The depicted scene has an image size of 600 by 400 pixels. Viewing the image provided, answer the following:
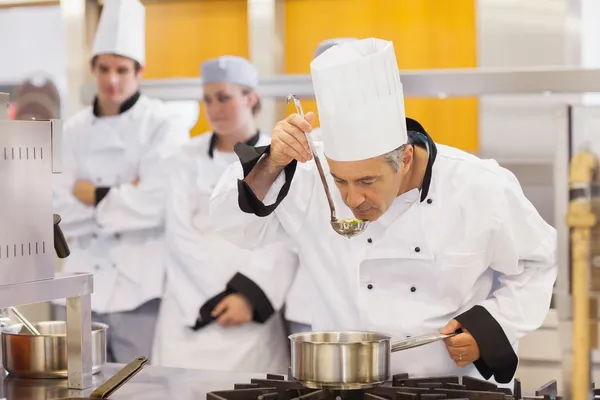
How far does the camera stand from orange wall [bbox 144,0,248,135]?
432 centimetres

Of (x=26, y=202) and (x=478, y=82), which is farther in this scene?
(x=478, y=82)

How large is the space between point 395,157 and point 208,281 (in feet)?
5.03

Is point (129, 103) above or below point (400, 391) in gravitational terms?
above

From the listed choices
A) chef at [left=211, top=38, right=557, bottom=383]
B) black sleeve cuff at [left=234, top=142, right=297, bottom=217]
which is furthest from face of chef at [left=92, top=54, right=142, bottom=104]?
black sleeve cuff at [left=234, top=142, right=297, bottom=217]

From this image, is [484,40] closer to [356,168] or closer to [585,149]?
[356,168]

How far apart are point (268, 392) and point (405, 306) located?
605mm

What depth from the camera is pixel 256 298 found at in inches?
128

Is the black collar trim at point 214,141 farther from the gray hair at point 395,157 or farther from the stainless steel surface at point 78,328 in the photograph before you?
the stainless steel surface at point 78,328

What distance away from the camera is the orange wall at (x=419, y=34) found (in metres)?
3.87

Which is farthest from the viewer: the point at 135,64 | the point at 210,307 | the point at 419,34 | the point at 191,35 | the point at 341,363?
the point at 191,35

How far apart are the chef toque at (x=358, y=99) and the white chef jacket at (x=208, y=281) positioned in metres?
1.25

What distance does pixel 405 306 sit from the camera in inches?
85.4

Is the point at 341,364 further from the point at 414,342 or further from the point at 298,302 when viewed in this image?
the point at 298,302

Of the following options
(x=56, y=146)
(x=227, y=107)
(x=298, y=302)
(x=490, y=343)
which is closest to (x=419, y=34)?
(x=227, y=107)
